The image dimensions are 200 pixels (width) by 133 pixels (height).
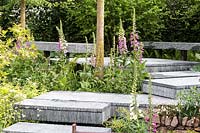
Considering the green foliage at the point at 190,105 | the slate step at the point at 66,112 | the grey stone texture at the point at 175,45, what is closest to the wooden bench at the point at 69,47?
the grey stone texture at the point at 175,45

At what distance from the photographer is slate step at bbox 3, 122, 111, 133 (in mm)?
5129

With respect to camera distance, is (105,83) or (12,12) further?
(12,12)

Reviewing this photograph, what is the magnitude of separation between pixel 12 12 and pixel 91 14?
2641 mm

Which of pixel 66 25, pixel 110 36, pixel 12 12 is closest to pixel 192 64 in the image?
pixel 110 36

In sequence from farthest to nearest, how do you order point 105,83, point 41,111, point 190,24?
point 190,24 < point 105,83 < point 41,111

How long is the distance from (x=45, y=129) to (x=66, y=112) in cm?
46

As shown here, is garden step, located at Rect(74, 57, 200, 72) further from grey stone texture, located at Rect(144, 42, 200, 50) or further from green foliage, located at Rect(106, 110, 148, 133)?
green foliage, located at Rect(106, 110, 148, 133)

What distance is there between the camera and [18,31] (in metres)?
7.76

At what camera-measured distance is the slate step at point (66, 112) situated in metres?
5.54

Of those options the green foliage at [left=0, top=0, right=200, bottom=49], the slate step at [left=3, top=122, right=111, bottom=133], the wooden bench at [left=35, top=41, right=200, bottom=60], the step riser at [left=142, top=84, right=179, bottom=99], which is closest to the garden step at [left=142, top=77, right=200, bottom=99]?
the step riser at [left=142, top=84, right=179, bottom=99]

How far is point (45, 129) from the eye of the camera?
206 inches

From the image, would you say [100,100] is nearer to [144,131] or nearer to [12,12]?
[144,131]

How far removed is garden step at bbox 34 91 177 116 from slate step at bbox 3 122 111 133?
2.19 ft

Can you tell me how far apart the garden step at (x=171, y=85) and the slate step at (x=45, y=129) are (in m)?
1.20
